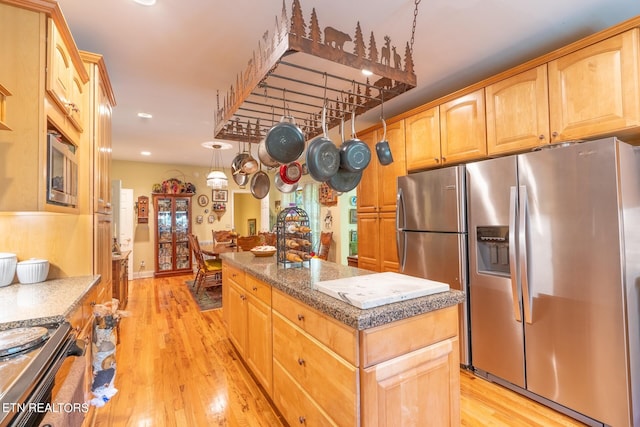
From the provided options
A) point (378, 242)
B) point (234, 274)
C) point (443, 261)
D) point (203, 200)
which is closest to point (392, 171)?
point (378, 242)

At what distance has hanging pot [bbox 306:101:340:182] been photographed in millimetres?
1841

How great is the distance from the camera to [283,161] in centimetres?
193

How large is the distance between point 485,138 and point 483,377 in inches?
74.4

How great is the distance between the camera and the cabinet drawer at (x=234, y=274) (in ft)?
7.96

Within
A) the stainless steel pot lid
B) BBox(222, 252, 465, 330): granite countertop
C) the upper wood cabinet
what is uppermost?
the upper wood cabinet

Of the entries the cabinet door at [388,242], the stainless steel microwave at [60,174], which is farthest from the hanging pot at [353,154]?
the stainless steel microwave at [60,174]

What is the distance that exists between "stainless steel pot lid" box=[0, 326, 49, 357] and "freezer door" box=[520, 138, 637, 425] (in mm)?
2545

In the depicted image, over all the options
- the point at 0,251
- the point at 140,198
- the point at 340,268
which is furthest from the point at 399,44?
the point at 140,198

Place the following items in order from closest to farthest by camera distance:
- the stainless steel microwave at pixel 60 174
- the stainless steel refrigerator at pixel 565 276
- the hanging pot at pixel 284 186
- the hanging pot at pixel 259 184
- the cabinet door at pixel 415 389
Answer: the cabinet door at pixel 415 389 < the stainless steel microwave at pixel 60 174 < the stainless steel refrigerator at pixel 565 276 < the hanging pot at pixel 284 186 < the hanging pot at pixel 259 184

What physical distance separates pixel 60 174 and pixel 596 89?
3031 millimetres

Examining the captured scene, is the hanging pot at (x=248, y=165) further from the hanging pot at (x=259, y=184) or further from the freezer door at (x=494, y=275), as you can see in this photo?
the freezer door at (x=494, y=275)

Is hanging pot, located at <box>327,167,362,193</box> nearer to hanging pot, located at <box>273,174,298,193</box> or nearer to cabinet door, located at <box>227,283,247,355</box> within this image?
hanging pot, located at <box>273,174,298,193</box>

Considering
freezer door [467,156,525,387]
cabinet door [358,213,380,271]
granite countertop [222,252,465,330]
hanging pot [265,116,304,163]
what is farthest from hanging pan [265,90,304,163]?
cabinet door [358,213,380,271]

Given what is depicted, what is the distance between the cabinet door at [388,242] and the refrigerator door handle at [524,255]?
1.21 meters
